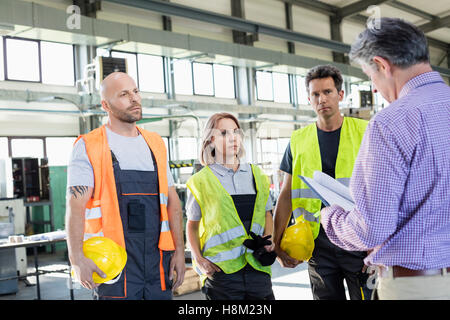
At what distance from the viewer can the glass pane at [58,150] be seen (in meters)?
11.6

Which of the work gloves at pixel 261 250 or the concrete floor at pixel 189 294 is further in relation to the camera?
the concrete floor at pixel 189 294

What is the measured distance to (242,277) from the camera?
2318 mm

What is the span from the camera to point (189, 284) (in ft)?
18.8

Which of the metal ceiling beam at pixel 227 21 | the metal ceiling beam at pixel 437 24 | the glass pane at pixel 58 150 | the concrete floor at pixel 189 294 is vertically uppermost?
the metal ceiling beam at pixel 437 24

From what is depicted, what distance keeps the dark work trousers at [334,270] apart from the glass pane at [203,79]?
11.9 m

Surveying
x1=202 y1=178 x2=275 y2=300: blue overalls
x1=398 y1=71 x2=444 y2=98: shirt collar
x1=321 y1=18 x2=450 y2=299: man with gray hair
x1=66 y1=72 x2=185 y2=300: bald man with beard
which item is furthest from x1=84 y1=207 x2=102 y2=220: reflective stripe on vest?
x1=398 y1=71 x2=444 y2=98: shirt collar

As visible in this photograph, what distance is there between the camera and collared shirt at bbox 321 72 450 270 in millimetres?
1270

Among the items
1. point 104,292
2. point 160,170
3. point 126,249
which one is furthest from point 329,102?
point 104,292

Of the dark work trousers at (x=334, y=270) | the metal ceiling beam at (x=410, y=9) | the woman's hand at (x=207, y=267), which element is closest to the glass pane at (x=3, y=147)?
the woman's hand at (x=207, y=267)

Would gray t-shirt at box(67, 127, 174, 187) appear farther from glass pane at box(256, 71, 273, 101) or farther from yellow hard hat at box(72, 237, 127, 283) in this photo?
glass pane at box(256, 71, 273, 101)

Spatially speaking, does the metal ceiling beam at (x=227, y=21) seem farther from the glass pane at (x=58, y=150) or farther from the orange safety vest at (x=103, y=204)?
the orange safety vest at (x=103, y=204)

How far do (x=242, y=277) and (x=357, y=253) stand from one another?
22.9 inches

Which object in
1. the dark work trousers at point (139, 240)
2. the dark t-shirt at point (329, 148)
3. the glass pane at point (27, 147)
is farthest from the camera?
the glass pane at point (27, 147)

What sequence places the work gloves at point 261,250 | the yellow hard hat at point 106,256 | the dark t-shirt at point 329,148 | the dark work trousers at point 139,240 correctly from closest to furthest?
1. the yellow hard hat at point 106,256
2. the dark work trousers at point 139,240
3. the work gloves at point 261,250
4. the dark t-shirt at point 329,148
